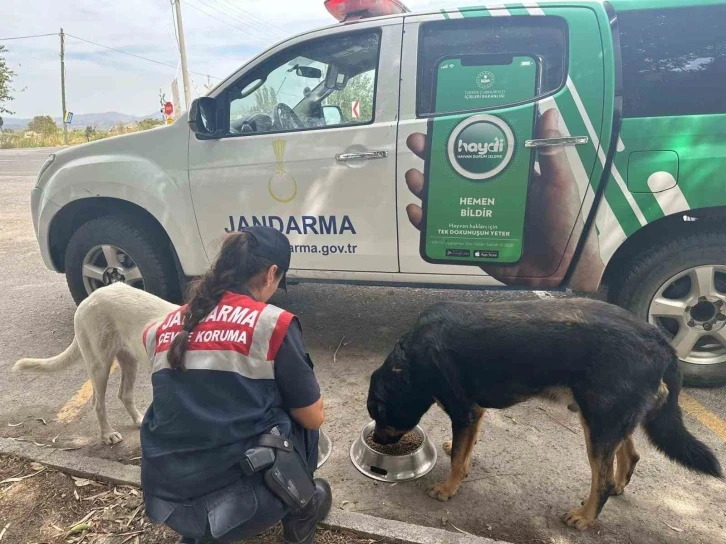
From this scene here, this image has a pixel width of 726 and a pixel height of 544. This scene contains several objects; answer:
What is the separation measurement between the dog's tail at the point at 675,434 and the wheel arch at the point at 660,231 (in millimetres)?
1203

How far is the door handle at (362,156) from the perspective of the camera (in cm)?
329

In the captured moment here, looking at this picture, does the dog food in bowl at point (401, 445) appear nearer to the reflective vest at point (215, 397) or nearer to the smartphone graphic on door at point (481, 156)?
the reflective vest at point (215, 397)

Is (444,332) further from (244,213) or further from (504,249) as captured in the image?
(244,213)

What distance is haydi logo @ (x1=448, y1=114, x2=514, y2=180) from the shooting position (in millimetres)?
3051

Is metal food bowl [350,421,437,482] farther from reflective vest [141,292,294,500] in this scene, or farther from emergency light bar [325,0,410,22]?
emergency light bar [325,0,410,22]

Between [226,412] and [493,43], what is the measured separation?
2.65 metres

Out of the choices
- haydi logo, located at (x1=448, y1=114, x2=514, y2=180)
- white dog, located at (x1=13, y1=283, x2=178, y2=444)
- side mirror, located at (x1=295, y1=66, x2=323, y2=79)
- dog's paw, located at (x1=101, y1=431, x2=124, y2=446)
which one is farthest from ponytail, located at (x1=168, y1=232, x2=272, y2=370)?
side mirror, located at (x1=295, y1=66, x2=323, y2=79)

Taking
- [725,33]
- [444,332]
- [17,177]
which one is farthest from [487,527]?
[17,177]

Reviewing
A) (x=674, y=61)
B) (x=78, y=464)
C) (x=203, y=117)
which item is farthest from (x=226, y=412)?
(x=674, y=61)

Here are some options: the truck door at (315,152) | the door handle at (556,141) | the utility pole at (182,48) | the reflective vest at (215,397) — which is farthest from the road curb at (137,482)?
the utility pole at (182,48)

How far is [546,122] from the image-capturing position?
2998mm

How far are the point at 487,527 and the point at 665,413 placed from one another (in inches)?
35.4

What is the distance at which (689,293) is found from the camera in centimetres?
309

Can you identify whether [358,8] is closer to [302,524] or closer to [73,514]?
[302,524]
